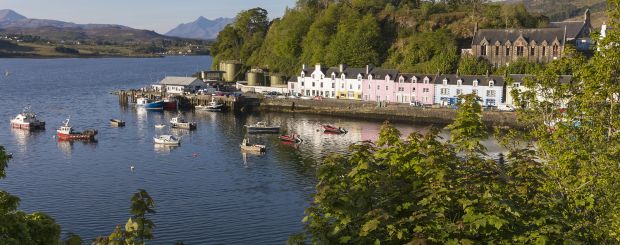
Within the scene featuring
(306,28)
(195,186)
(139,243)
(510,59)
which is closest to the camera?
(139,243)

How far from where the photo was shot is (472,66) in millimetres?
68062

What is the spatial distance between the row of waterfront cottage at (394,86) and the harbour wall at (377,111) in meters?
2.69

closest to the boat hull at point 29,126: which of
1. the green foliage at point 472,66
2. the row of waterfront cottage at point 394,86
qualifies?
the row of waterfront cottage at point 394,86

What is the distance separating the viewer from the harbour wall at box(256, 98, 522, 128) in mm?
56781

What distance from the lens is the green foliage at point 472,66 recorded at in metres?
67.6

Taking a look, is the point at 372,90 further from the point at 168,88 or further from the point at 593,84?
the point at 593,84

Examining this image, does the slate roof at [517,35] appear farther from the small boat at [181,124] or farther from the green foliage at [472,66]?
the small boat at [181,124]

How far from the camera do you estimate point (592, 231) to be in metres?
10.8

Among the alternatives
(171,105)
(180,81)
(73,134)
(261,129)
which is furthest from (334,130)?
(180,81)

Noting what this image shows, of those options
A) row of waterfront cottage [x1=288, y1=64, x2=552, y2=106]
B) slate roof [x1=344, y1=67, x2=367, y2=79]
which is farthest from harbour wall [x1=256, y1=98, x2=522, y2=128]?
slate roof [x1=344, y1=67, x2=367, y2=79]

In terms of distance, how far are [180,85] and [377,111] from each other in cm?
2911

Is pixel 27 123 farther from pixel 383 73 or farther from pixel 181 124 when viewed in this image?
pixel 383 73

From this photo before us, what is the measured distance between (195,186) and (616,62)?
27.2 m

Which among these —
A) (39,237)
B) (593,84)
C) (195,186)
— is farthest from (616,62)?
(195,186)
